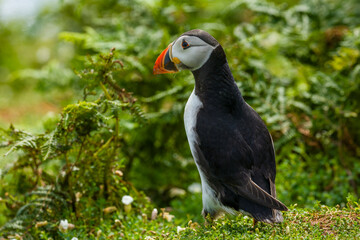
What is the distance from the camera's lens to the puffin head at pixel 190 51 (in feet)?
10.4

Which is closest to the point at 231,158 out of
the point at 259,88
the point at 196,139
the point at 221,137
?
the point at 221,137

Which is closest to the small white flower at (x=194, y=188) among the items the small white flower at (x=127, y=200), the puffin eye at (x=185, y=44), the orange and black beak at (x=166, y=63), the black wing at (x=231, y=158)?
the small white flower at (x=127, y=200)

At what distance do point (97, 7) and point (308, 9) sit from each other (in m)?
3.37

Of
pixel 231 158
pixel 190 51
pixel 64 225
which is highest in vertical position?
pixel 190 51

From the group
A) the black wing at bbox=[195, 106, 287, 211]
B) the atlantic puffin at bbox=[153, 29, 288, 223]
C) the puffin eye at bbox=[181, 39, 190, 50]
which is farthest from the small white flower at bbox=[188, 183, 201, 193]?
the puffin eye at bbox=[181, 39, 190, 50]

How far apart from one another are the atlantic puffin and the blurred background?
737 millimetres

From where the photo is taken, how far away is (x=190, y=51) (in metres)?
3.20

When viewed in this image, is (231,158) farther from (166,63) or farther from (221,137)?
(166,63)

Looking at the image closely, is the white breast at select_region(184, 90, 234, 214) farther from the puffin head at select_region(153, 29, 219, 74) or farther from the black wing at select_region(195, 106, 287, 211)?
the puffin head at select_region(153, 29, 219, 74)

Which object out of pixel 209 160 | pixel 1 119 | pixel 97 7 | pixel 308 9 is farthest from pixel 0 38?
pixel 209 160

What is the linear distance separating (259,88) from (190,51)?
6.86 feet

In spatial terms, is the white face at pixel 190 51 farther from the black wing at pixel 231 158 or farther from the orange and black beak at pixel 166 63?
the black wing at pixel 231 158

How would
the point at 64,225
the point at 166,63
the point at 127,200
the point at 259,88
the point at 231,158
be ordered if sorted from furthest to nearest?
the point at 259,88
the point at 127,200
the point at 64,225
the point at 166,63
the point at 231,158

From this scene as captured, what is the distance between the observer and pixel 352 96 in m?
4.89
